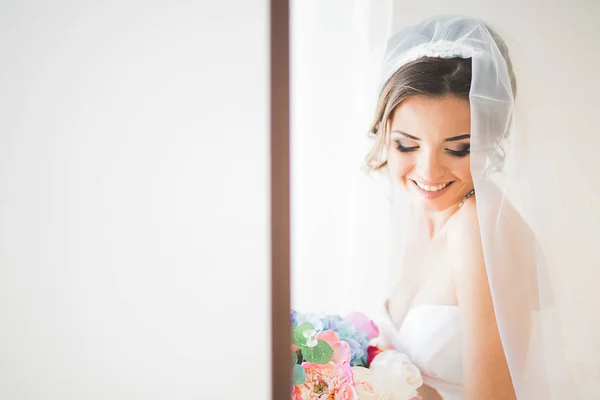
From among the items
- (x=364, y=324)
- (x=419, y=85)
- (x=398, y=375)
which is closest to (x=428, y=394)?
(x=398, y=375)

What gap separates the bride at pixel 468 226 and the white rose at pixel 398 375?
0.09 ft

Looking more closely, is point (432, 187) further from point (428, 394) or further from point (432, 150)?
point (428, 394)

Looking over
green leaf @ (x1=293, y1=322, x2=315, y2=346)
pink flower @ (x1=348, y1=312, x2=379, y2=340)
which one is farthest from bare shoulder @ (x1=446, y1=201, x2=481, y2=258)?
green leaf @ (x1=293, y1=322, x2=315, y2=346)

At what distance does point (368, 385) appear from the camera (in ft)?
2.98

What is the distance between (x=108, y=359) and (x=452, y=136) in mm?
792

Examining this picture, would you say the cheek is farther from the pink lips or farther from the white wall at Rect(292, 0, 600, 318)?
the white wall at Rect(292, 0, 600, 318)

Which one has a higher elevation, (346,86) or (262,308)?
(346,86)

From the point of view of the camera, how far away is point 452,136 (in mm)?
933

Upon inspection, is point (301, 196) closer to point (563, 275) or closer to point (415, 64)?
point (415, 64)

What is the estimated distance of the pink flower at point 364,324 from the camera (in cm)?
97

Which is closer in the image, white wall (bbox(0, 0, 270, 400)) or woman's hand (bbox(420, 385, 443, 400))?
white wall (bbox(0, 0, 270, 400))

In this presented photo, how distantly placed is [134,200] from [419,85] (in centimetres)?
61

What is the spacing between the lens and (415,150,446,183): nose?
94 cm

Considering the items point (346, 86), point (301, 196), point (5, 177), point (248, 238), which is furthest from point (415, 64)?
point (5, 177)
